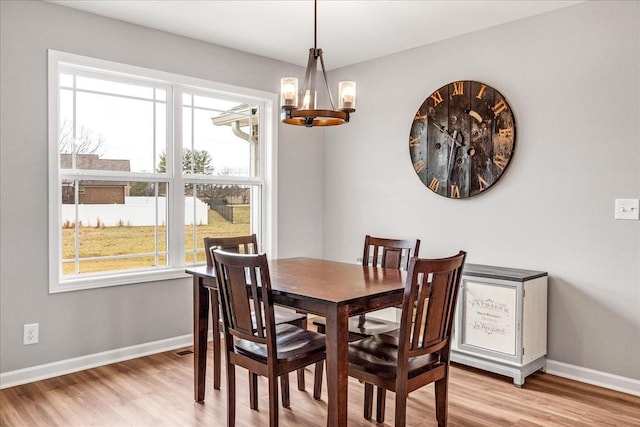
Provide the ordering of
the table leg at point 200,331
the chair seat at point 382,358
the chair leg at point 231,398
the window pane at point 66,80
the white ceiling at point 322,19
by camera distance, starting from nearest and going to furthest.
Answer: the chair seat at point 382,358
the chair leg at point 231,398
the table leg at point 200,331
the white ceiling at point 322,19
the window pane at point 66,80

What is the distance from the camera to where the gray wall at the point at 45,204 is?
3.11 m

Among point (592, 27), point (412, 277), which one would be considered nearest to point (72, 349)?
point (412, 277)

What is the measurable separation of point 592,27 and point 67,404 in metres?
4.00

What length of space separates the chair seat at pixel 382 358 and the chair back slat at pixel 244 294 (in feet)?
1.47

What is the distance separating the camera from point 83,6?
3.31 m

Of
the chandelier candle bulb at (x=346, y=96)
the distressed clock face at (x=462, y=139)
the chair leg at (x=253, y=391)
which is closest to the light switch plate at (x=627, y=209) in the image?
the distressed clock face at (x=462, y=139)

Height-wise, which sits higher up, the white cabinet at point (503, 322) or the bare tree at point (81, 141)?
the bare tree at point (81, 141)

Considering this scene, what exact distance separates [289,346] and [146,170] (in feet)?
6.82

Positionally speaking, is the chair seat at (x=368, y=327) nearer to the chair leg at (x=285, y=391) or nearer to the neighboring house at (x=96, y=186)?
the chair leg at (x=285, y=391)

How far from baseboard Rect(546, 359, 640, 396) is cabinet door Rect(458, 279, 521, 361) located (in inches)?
17.5

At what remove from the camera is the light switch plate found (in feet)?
9.87

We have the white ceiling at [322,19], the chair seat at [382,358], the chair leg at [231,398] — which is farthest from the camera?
the white ceiling at [322,19]

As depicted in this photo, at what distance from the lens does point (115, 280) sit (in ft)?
11.8

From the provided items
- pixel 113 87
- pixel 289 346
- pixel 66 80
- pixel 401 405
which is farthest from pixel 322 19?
pixel 401 405
